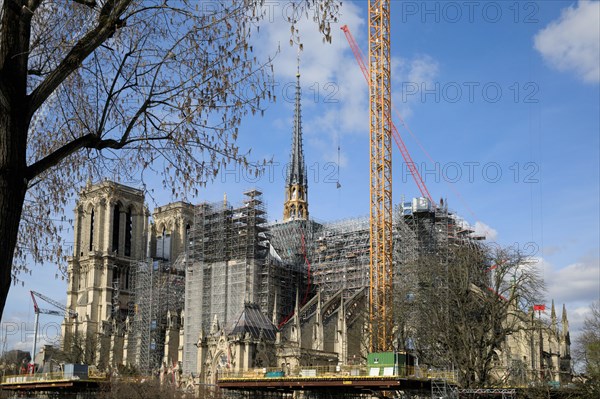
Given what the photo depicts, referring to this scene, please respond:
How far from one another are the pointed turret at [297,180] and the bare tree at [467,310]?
63.2m

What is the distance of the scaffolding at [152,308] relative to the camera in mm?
102562

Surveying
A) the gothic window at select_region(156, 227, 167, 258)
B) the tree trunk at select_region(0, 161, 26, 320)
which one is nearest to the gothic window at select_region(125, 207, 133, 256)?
the gothic window at select_region(156, 227, 167, 258)

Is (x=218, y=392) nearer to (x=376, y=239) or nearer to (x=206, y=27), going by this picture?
(x=376, y=239)

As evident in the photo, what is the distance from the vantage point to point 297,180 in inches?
5108

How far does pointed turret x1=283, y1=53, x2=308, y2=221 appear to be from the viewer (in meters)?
126

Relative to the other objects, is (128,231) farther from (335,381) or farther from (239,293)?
(335,381)

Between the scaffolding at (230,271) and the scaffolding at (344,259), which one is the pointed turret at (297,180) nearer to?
the scaffolding at (344,259)

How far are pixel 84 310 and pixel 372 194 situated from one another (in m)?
55.1

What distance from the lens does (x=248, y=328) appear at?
77.1 metres

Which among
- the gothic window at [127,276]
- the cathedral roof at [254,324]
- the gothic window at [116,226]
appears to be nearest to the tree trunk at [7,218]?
the cathedral roof at [254,324]

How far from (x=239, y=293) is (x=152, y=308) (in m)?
22.8

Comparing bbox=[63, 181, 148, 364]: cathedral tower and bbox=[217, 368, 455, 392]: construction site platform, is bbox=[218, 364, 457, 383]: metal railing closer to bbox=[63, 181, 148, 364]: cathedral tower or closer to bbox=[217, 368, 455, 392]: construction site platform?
bbox=[217, 368, 455, 392]: construction site platform

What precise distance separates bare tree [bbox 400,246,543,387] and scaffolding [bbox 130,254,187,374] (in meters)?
47.4

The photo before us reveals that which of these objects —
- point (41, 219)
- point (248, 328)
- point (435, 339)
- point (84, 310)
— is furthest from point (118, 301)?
point (41, 219)
